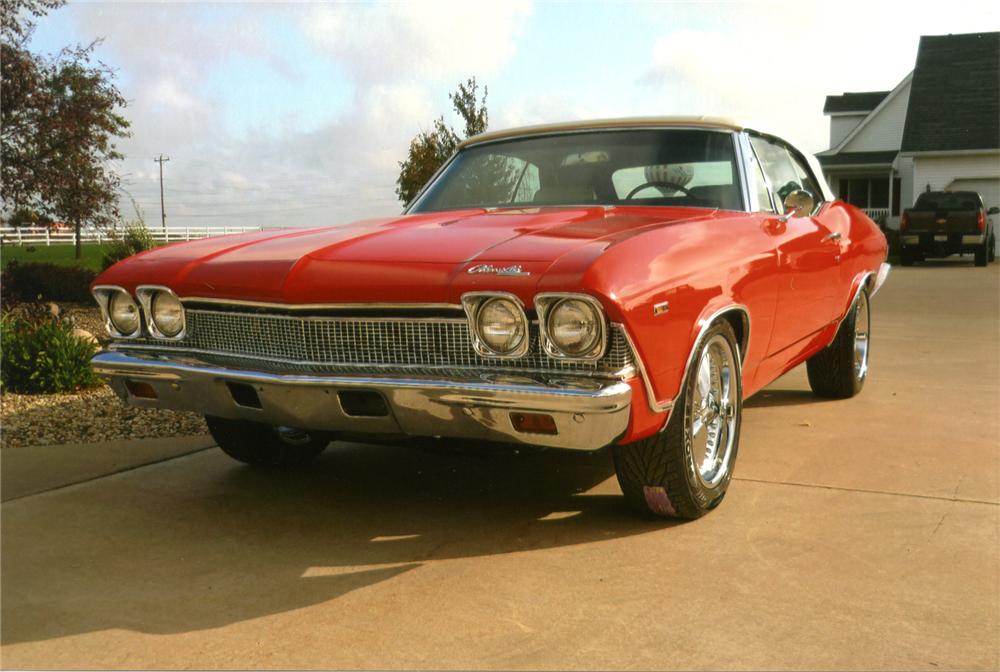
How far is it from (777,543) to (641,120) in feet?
6.91

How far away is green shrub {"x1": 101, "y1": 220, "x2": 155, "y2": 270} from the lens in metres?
14.4

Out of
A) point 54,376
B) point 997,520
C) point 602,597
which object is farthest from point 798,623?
point 54,376

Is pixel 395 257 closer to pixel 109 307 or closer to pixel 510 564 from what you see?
pixel 510 564

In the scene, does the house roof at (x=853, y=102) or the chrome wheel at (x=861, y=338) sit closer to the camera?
the chrome wheel at (x=861, y=338)

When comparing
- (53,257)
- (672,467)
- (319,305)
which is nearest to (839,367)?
(672,467)

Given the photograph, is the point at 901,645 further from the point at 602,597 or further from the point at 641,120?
the point at 641,120

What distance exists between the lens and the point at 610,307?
9.92 ft

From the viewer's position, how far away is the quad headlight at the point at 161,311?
3.78m

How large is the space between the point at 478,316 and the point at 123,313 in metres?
1.57

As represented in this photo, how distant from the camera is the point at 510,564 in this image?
3342 mm

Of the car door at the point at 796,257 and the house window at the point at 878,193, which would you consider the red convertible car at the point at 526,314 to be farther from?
the house window at the point at 878,193

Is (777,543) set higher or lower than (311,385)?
lower

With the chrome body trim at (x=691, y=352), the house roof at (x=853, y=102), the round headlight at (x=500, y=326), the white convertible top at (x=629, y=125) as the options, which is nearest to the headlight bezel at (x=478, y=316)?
the round headlight at (x=500, y=326)

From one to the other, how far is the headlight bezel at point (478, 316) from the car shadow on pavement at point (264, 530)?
50 cm
